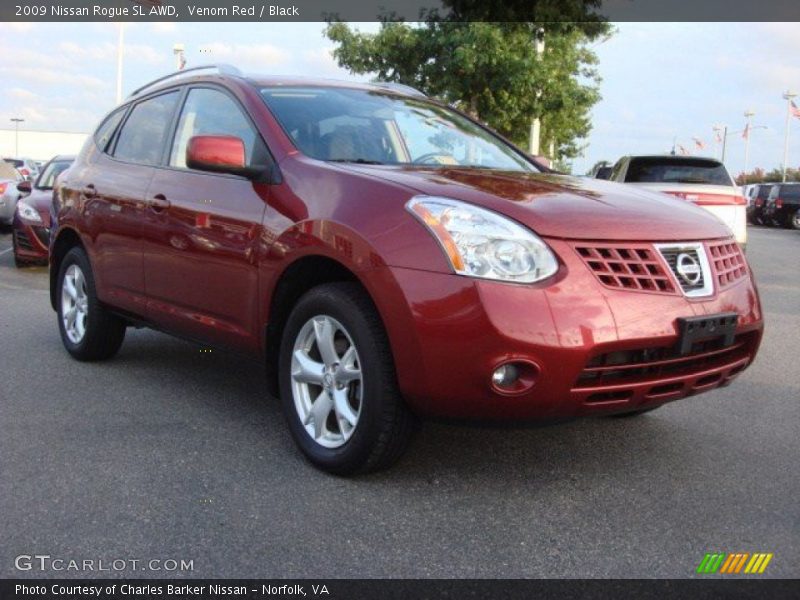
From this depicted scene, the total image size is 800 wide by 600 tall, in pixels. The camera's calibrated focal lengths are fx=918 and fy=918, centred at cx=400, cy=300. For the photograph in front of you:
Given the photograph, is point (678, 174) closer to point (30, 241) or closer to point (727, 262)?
point (30, 241)

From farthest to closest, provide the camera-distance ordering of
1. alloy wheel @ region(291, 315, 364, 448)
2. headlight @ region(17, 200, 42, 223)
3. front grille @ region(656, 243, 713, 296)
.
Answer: headlight @ region(17, 200, 42, 223) < alloy wheel @ region(291, 315, 364, 448) < front grille @ region(656, 243, 713, 296)

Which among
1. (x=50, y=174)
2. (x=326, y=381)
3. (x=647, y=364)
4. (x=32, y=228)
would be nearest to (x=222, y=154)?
(x=326, y=381)

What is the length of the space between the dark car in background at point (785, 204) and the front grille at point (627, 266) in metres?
32.8

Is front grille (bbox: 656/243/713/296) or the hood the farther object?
front grille (bbox: 656/243/713/296)

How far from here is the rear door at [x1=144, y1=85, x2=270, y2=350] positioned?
4133 mm

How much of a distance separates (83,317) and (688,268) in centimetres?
392

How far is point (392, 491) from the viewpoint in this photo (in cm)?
358

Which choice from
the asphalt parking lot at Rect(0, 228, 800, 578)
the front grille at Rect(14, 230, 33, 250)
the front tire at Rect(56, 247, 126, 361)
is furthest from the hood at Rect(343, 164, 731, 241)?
the front grille at Rect(14, 230, 33, 250)

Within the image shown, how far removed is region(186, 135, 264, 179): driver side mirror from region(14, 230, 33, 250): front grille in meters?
8.27

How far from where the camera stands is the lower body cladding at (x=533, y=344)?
317 cm

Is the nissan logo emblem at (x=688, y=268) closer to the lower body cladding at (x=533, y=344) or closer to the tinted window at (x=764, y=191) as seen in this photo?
the lower body cladding at (x=533, y=344)

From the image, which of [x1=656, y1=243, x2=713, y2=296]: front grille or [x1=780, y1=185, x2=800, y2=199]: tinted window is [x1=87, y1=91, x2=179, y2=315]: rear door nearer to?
[x1=656, y1=243, x2=713, y2=296]: front grille
